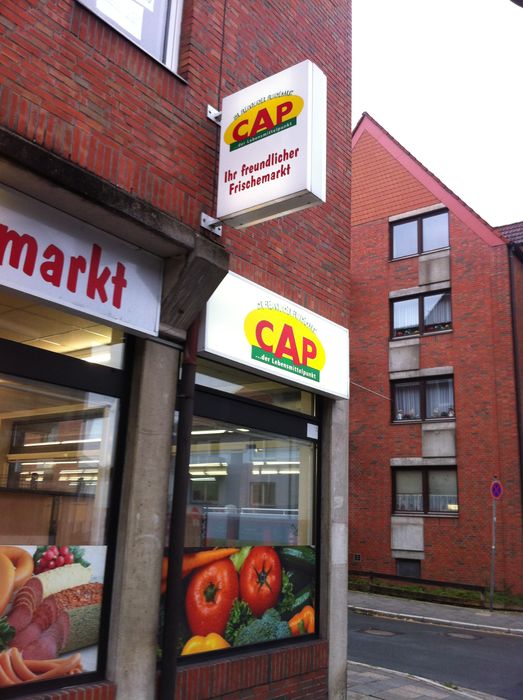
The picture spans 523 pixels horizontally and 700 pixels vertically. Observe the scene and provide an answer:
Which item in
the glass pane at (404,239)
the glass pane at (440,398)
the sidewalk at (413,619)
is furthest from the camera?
the glass pane at (404,239)

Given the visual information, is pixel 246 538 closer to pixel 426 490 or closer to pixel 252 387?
pixel 252 387

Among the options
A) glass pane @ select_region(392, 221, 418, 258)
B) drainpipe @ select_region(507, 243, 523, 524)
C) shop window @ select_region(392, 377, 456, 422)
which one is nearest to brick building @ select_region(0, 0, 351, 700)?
drainpipe @ select_region(507, 243, 523, 524)

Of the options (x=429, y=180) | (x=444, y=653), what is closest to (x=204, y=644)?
(x=444, y=653)

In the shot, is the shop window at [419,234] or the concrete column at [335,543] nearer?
the concrete column at [335,543]

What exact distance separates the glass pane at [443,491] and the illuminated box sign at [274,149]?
1640 centimetres

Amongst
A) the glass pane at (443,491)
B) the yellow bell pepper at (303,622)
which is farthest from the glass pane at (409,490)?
the yellow bell pepper at (303,622)

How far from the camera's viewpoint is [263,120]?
624 cm

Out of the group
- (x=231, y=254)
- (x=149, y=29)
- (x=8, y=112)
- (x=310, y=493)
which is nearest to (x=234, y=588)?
(x=310, y=493)

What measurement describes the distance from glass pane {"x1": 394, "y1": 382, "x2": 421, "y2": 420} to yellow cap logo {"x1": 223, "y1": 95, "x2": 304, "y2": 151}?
16.8m

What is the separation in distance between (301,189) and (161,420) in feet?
7.84

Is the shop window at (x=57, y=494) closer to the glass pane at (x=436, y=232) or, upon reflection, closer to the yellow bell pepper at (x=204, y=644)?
the yellow bell pepper at (x=204, y=644)

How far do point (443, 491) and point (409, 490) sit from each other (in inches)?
46.0

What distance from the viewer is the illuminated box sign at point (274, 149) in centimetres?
584

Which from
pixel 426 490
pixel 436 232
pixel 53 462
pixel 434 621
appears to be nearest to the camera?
pixel 53 462
